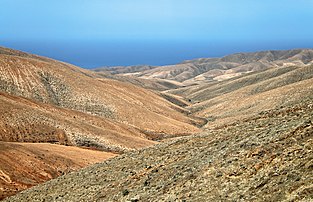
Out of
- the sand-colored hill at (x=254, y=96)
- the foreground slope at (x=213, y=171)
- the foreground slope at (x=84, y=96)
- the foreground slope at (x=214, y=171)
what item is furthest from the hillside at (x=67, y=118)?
the foreground slope at (x=213, y=171)

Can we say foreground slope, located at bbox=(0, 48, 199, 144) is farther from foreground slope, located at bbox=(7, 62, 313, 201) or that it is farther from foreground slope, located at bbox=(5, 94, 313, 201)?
foreground slope, located at bbox=(5, 94, 313, 201)

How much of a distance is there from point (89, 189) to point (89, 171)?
207 inches

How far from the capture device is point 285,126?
2400 cm

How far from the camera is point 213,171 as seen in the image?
69.6 feet

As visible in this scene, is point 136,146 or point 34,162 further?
point 136,146

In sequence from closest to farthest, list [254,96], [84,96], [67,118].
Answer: [67,118]
[84,96]
[254,96]

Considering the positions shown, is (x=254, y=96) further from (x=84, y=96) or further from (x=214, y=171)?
(x=214, y=171)

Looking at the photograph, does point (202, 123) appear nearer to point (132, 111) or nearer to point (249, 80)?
point (132, 111)

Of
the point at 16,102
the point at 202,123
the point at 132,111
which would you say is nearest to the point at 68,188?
the point at 16,102

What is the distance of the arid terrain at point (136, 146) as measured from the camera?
1886 cm

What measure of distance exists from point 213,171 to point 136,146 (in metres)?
36.2

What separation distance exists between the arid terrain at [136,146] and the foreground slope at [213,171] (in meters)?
0.07

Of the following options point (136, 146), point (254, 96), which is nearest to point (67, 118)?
point (136, 146)

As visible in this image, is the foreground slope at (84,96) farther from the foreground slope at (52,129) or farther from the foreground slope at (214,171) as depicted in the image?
the foreground slope at (214,171)
